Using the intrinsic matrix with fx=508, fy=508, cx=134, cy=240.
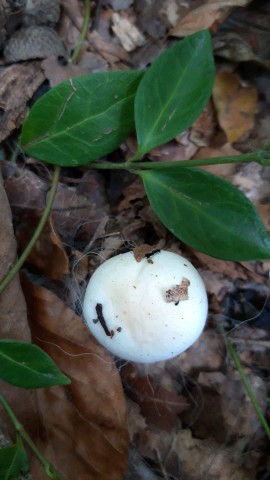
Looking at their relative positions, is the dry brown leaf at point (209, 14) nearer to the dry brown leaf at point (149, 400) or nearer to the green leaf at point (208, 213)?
the green leaf at point (208, 213)

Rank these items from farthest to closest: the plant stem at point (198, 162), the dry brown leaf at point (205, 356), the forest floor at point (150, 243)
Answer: the dry brown leaf at point (205, 356), the forest floor at point (150, 243), the plant stem at point (198, 162)

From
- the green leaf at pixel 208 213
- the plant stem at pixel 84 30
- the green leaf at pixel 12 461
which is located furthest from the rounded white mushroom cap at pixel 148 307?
the plant stem at pixel 84 30

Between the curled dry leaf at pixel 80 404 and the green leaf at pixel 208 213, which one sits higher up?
the green leaf at pixel 208 213

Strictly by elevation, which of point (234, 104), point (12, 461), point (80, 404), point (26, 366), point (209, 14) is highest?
point (209, 14)

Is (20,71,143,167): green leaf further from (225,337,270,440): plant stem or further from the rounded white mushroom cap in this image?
(225,337,270,440): plant stem

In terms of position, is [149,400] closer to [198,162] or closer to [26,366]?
[26,366]

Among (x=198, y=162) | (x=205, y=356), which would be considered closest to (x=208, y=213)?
(x=198, y=162)

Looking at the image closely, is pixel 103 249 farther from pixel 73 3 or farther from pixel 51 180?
pixel 73 3
